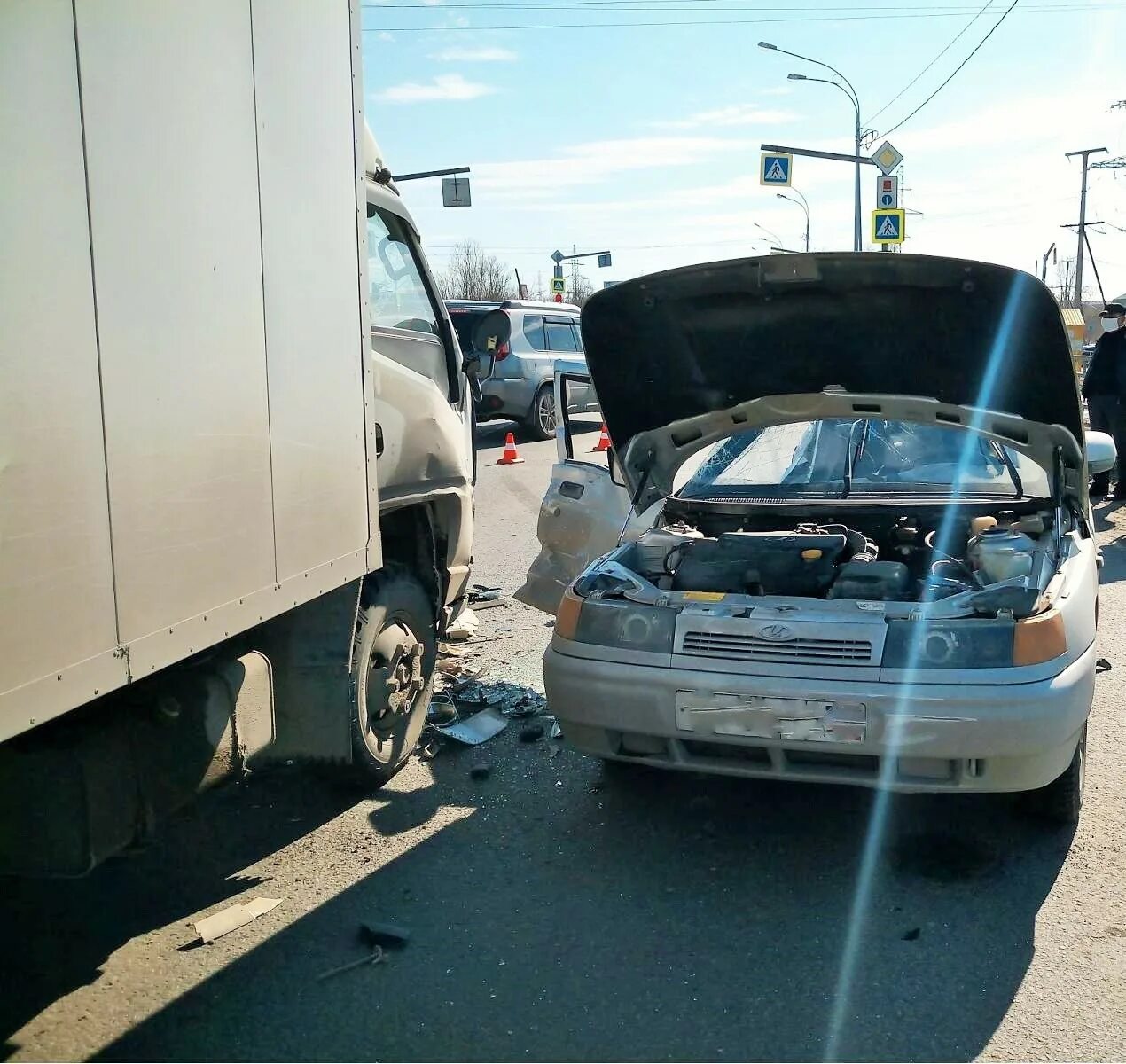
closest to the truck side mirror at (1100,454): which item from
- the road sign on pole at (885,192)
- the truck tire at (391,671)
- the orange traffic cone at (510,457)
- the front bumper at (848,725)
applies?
the front bumper at (848,725)

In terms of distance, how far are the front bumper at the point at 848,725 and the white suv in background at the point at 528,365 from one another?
12358 mm

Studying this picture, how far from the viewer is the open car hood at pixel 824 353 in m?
3.95

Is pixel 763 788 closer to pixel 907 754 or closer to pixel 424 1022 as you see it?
pixel 907 754

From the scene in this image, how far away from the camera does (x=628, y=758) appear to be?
12.0 ft

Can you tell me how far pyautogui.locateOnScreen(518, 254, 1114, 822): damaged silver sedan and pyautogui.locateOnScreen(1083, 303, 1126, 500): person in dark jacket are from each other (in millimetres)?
6231

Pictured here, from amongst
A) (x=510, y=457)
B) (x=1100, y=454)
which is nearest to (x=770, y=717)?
(x=1100, y=454)

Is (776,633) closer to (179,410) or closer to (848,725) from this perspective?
(848,725)

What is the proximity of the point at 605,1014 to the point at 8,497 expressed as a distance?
6.36ft

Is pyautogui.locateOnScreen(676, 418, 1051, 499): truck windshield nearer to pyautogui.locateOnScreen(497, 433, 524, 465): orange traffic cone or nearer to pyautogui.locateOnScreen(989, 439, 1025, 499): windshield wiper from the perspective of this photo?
pyautogui.locateOnScreen(989, 439, 1025, 499): windshield wiper

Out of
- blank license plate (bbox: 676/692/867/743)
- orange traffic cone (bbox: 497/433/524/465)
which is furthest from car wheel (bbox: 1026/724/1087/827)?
orange traffic cone (bbox: 497/433/524/465)

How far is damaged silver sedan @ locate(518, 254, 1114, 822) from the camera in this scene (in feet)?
10.8

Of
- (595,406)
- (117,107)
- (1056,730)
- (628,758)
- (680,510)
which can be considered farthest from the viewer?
(595,406)

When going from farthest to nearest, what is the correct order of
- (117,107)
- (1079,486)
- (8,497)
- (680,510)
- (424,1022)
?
(680,510) → (1079,486) → (424,1022) → (117,107) → (8,497)

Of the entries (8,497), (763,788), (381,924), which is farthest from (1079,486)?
(8,497)
